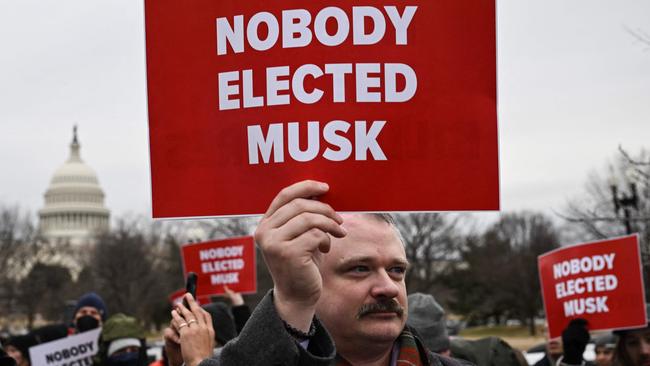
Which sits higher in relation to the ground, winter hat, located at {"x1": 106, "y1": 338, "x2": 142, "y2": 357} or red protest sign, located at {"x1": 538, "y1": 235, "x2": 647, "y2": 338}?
red protest sign, located at {"x1": 538, "y1": 235, "x2": 647, "y2": 338}

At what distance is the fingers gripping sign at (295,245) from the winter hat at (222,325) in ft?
10.4

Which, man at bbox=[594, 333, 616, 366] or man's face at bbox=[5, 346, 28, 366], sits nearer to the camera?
man at bbox=[594, 333, 616, 366]

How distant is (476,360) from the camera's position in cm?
649

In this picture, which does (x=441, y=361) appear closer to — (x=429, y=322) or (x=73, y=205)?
(x=429, y=322)

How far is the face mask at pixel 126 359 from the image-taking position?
21.4 feet

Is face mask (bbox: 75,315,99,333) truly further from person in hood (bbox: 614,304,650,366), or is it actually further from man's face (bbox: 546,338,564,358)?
person in hood (bbox: 614,304,650,366)

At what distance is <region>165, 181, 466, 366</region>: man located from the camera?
2.47 metres

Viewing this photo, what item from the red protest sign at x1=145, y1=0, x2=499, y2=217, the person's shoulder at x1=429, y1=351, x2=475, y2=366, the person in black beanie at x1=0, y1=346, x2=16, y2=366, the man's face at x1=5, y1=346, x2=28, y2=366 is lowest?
the man's face at x1=5, y1=346, x2=28, y2=366

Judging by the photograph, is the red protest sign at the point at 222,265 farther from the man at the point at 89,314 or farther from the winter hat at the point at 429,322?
the winter hat at the point at 429,322

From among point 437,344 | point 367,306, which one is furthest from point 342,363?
point 437,344

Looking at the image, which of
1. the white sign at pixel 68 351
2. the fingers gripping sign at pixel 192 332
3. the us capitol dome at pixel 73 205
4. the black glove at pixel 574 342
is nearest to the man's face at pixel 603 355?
the black glove at pixel 574 342

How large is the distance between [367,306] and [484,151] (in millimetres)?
652

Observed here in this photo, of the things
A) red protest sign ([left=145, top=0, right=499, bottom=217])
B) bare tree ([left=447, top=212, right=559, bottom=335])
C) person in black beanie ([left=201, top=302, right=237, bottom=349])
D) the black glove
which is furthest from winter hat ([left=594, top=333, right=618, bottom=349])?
bare tree ([left=447, top=212, right=559, bottom=335])

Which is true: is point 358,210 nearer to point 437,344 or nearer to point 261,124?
point 261,124
